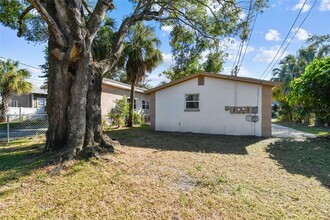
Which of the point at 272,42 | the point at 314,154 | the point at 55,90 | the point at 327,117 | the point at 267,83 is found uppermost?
the point at 272,42

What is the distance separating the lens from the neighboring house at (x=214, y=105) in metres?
11.3

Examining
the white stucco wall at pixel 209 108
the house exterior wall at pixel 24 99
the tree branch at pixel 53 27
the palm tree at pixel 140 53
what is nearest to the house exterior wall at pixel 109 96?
the palm tree at pixel 140 53

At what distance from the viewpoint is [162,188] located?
399 cm

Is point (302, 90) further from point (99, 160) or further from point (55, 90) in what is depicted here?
point (55, 90)

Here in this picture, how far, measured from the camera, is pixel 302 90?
10.7 m

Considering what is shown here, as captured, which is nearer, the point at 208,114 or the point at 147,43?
the point at 208,114

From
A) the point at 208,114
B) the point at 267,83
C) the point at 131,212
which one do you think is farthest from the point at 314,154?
the point at 131,212

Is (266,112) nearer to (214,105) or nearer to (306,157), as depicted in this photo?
(214,105)

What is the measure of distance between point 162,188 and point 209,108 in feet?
29.1

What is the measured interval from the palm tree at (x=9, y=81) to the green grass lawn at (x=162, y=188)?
15.3 m

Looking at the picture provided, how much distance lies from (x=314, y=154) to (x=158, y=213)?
6.92m

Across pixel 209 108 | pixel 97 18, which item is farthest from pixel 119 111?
pixel 97 18

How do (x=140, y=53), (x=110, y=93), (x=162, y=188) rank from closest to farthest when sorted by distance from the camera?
(x=162, y=188), (x=140, y=53), (x=110, y=93)

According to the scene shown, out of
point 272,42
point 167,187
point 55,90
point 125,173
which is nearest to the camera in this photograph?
point 167,187
